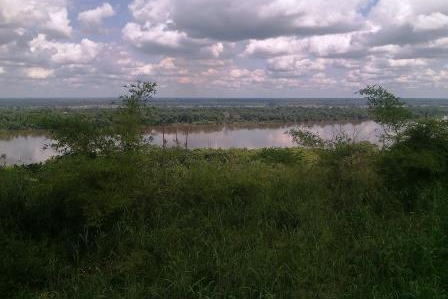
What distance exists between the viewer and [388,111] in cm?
593

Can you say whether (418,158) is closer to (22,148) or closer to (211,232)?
(211,232)

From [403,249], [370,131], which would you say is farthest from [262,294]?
[370,131]

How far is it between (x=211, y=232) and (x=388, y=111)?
3260mm

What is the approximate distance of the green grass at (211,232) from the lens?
11.2ft

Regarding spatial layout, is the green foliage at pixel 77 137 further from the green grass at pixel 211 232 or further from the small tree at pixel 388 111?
the small tree at pixel 388 111

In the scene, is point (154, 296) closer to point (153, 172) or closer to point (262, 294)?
point (262, 294)

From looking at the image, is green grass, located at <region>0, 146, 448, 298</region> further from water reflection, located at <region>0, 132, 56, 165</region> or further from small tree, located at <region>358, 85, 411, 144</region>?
water reflection, located at <region>0, 132, 56, 165</region>

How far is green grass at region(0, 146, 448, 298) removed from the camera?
3.42 m

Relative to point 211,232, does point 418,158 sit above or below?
above

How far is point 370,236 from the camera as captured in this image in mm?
4176

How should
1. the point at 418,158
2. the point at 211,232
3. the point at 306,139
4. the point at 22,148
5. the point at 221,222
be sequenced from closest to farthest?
the point at 211,232 → the point at 221,222 → the point at 418,158 → the point at 306,139 → the point at 22,148

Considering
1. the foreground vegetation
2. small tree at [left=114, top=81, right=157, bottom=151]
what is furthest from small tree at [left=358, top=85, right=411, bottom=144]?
small tree at [left=114, top=81, right=157, bottom=151]

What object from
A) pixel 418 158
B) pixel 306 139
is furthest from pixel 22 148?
pixel 418 158

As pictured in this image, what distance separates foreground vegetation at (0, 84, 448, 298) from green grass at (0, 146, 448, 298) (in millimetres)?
14
